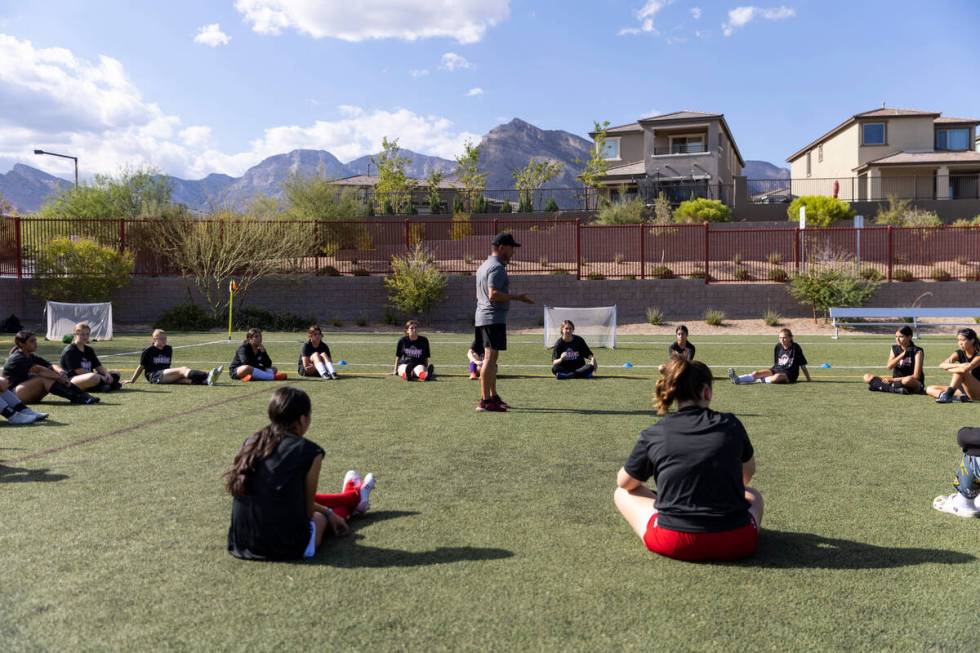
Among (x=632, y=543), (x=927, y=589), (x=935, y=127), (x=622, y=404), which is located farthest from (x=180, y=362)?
(x=935, y=127)

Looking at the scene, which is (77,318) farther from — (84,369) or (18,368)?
(18,368)

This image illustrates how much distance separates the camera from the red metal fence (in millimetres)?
27328

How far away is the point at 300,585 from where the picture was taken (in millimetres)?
4004

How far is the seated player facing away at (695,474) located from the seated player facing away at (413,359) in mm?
8494

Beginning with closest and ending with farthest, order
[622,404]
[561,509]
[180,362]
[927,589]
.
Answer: [927,589] → [561,509] → [622,404] → [180,362]

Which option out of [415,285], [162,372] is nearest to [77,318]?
[415,285]

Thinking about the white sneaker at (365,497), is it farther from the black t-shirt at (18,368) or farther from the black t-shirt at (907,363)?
the black t-shirt at (907,363)

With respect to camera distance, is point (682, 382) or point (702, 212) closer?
point (682, 382)

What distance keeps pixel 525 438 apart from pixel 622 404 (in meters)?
2.61

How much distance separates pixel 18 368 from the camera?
9758mm

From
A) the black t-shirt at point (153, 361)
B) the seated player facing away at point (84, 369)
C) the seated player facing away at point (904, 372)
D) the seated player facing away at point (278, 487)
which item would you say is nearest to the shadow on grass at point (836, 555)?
the seated player facing away at point (278, 487)

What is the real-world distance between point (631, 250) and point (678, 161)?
25326 mm

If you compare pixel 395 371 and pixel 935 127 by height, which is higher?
pixel 935 127

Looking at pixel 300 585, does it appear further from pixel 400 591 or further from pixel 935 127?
pixel 935 127
